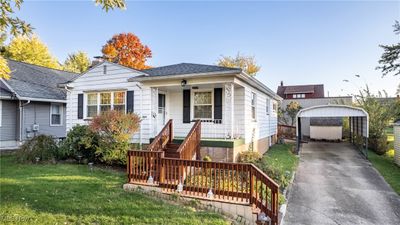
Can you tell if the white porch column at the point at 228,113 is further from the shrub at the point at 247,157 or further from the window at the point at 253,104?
the window at the point at 253,104

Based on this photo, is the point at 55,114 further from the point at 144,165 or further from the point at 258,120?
the point at 258,120

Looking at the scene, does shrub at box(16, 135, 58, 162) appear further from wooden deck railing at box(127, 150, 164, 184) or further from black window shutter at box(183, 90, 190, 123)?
black window shutter at box(183, 90, 190, 123)

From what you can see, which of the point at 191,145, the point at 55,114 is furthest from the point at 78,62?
the point at 191,145

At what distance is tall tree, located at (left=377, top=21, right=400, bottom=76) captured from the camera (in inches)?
679

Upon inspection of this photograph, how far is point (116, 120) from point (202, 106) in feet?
11.8

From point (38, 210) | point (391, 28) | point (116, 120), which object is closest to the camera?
point (38, 210)

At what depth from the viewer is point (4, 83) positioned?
13586 millimetres

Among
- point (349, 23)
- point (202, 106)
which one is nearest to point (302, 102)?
point (349, 23)

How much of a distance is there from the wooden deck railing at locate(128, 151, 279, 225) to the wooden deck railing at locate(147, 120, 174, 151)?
100 cm

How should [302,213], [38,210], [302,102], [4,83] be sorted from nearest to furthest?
[38,210], [302,213], [4,83], [302,102]

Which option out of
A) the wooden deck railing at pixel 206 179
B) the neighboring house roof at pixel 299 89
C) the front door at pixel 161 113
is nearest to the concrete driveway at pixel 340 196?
the wooden deck railing at pixel 206 179

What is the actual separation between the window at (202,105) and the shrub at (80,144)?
4082mm

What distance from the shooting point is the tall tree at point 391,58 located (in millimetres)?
17234

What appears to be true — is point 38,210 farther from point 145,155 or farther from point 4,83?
point 4,83
